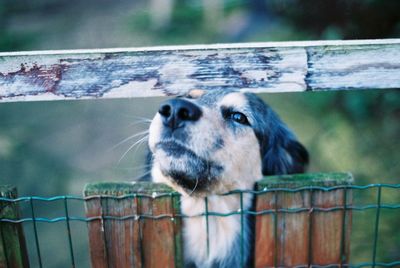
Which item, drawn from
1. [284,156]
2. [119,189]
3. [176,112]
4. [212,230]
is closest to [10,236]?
[119,189]

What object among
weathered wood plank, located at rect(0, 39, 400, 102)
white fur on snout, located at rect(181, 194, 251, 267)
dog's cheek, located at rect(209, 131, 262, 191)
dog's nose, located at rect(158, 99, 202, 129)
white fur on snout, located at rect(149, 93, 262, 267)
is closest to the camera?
weathered wood plank, located at rect(0, 39, 400, 102)

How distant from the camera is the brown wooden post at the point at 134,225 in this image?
1988 mm

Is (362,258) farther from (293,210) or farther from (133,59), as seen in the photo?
(133,59)

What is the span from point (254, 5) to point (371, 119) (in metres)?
4.00

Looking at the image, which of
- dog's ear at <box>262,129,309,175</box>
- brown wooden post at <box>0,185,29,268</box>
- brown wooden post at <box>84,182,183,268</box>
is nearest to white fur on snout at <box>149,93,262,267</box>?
dog's ear at <box>262,129,309,175</box>

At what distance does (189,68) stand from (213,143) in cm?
57

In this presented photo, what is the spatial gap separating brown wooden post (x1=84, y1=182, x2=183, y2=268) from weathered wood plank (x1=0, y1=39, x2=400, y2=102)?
41 centimetres

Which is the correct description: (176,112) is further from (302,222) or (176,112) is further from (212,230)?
(212,230)

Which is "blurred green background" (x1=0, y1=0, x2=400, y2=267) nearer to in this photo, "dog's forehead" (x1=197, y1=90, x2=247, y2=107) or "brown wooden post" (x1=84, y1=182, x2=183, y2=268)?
"dog's forehead" (x1=197, y1=90, x2=247, y2=107)

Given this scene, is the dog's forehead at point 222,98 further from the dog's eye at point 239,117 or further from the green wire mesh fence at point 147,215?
the green wire mesh fence at point 147,215

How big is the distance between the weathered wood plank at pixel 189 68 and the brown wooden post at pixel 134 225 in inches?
16.2

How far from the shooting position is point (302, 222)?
2047 mm

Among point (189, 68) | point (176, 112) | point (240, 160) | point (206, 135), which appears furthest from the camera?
point (240, 160)

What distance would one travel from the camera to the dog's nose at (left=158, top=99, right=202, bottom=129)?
2.24 meters
